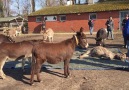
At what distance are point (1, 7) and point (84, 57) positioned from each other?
56.9 m

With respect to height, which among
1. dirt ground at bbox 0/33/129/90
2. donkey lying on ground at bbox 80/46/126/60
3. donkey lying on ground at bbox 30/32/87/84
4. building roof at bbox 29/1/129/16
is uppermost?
building roof at bbox 29/1/129/16

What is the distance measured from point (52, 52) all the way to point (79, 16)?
28583mm

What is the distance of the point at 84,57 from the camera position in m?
12.6

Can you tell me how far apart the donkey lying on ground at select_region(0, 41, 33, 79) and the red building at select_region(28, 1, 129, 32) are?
25.7 meters

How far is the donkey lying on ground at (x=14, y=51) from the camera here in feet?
29.1

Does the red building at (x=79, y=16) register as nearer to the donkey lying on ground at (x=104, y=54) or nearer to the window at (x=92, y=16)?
the window at (x=92, y=16)

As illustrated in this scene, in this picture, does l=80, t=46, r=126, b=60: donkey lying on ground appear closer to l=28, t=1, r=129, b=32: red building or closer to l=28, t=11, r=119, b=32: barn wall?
l=28, t=1, r=129, b=32: red building

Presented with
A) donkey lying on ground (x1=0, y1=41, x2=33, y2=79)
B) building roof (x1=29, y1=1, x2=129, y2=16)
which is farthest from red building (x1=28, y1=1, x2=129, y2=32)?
donkey lying on ground (x1=0, y1=41, x2=33, y2=79)

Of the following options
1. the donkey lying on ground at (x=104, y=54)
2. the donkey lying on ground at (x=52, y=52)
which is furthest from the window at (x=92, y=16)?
the donkey lying on ground at (x=52, y=52)

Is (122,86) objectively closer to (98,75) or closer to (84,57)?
(98,75)

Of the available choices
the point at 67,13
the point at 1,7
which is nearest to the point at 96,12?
the point at 67,13

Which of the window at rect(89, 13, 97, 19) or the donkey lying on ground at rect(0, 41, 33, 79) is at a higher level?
the window at rect(89, 13, 97, 19)

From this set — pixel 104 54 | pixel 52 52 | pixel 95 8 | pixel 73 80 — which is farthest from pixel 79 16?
pixel 52 52

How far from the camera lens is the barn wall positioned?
113 ft
